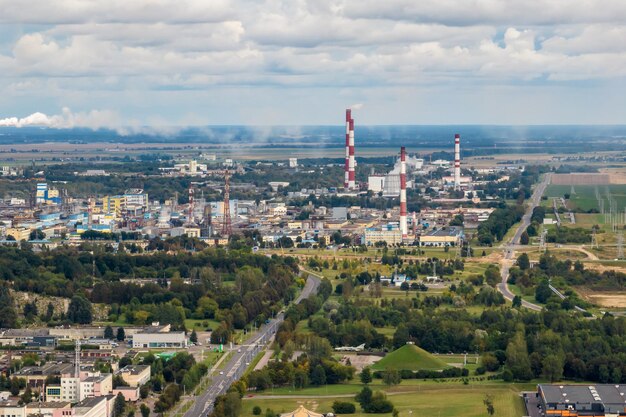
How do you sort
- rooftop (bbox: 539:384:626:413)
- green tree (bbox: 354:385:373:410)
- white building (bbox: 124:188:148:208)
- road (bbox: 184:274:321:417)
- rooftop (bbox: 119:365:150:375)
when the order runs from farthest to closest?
white building (bbox: 124:188:148:208)
rooftop (bbox: 119:365:150:375)
road (bbox: 184:274:321:417)
green tree (bbox: 354:385:373:410)
rooftop (bbox: 539:384:626:413)

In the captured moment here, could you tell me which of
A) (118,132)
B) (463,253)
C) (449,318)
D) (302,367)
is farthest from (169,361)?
(118,132)

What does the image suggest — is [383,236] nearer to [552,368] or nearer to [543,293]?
[543,293]

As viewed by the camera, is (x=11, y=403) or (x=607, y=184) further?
(x=607, y=184)

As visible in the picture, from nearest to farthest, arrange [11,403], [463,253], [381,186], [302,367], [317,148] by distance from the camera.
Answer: [11,403] < [302,367] < [463,253] < [381,186] < [317,148]

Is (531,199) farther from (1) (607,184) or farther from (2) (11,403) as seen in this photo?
(2) (11,403)

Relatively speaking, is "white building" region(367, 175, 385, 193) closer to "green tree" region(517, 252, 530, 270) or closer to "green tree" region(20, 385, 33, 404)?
"green tree" region(517, 252, 530, 270)

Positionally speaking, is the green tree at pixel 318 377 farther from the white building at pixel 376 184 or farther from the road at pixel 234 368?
the white building at pixel 376 184

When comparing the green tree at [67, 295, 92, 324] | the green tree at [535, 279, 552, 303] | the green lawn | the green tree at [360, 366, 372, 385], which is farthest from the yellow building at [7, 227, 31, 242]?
the green tree at [360, 366, 372, 385]
